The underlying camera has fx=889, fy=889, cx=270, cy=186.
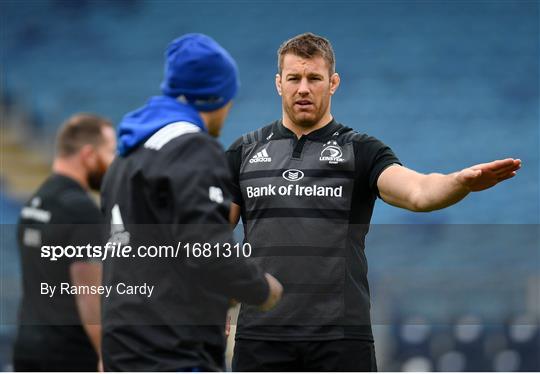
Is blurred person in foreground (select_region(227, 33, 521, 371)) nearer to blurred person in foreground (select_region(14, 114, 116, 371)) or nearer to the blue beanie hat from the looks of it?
blurred person in foreground (select_region(14, 114, 116, 371))

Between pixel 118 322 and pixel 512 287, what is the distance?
5.90 meters

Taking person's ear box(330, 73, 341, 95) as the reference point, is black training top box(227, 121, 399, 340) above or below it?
below

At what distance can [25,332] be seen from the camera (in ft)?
11.9

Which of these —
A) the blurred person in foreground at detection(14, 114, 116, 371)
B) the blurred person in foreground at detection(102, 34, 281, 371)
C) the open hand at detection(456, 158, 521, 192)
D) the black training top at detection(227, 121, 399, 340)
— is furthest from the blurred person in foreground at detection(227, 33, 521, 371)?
the blurred person in foreground at detection(102, 34, 281, 371)

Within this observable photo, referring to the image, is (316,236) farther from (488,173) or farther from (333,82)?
(488,173)

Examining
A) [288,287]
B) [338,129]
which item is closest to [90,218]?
[288,287]

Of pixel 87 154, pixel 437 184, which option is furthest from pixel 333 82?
pixel 87 154

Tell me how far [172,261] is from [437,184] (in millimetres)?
1174

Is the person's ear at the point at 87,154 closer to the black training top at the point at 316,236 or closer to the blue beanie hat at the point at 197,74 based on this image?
the black training top at the point at 316,236

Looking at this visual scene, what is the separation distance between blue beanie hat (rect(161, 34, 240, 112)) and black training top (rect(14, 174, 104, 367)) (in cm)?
106

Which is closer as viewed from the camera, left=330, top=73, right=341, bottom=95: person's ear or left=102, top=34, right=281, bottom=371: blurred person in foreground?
left=102, top=34, right=281, bottom=371: blurred person in foreground

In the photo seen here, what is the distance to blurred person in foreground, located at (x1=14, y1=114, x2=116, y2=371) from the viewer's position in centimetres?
347

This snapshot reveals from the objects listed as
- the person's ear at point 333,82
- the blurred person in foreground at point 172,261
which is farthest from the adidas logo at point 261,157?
the blurred person in foreground at point 172,261

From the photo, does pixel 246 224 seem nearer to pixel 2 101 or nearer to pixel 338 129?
pixel 338 129
